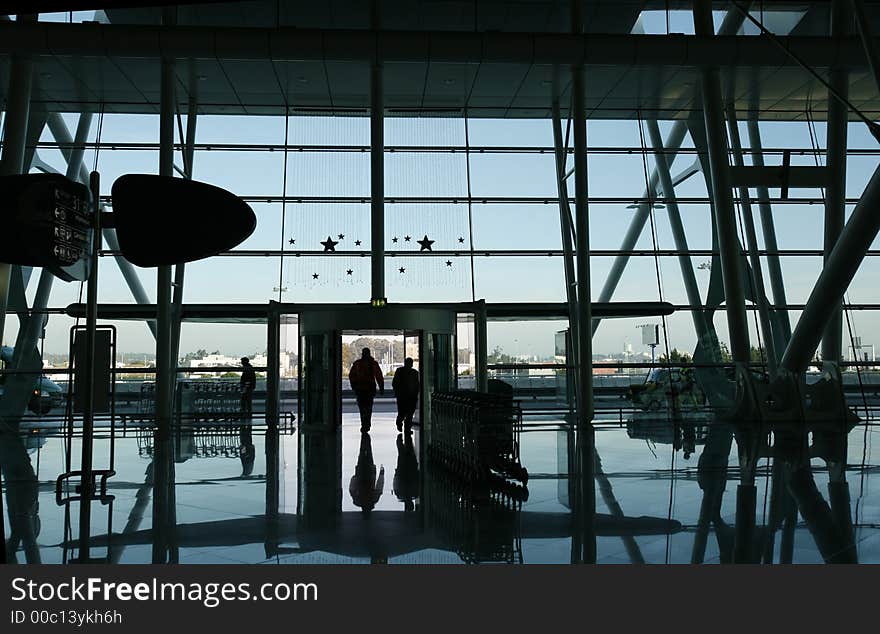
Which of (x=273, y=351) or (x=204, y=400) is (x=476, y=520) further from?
(x=204, y=400)

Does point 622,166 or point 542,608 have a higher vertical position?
point 622,166

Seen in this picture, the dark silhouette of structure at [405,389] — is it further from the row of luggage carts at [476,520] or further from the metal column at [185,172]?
the row of luggage carts at [476,520]

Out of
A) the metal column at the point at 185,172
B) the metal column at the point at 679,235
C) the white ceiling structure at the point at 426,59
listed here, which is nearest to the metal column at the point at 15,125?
the white ceiling structure at the point at 426,59

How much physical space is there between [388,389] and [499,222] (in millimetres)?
15996

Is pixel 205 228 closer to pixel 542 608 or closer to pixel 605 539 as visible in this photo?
pixel 542 608

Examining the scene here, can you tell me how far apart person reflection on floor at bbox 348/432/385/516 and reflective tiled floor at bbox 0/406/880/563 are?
0.03 metres

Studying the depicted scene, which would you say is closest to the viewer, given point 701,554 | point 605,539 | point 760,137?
point 701,554

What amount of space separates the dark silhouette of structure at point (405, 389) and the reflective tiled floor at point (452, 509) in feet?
12.4

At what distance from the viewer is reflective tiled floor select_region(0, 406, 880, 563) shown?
544 cm

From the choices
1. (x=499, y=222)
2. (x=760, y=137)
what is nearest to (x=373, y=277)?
(x=499, y=222)

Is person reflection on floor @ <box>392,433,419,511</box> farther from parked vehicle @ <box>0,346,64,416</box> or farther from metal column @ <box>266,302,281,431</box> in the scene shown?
parked vehicle @ <box>0,346,64,416</box>

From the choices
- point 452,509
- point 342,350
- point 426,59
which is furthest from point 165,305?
point 452,509

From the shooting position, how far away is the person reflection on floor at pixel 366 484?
7625 mm

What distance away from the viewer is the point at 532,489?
8.39 meters
